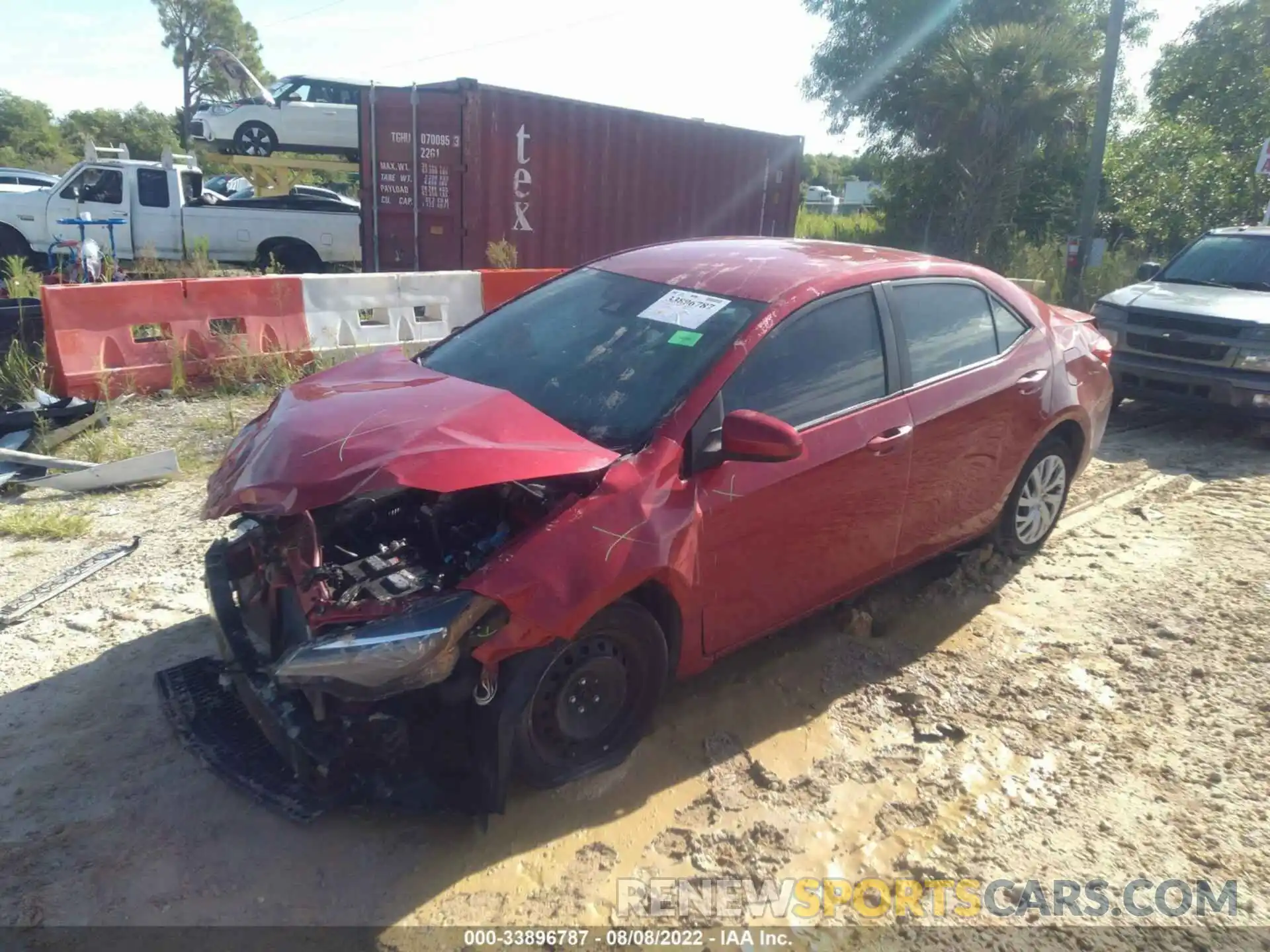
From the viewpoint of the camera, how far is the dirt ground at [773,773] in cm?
272

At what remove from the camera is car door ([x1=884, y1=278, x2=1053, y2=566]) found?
3939 millimetres

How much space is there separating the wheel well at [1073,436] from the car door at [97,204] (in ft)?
45.3

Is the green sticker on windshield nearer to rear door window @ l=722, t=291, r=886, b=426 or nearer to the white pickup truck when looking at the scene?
rear door window @ l=722, t=291, r=886, b=426

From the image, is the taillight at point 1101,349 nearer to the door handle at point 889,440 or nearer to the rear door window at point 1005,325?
the rear door window at point 1005,325

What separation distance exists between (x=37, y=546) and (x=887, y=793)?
4.40 metres

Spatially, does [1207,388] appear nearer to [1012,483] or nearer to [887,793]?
[1012,483]

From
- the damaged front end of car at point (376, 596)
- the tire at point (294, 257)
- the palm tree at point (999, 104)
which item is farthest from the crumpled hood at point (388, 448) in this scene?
the palm tree at point (999, 104)

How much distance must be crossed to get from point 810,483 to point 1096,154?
1400 centimetres

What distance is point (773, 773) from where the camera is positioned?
3250 millimetres

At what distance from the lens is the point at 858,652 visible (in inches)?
160

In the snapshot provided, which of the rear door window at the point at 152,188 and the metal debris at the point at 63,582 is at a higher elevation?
the rear door window at the point at 152,188

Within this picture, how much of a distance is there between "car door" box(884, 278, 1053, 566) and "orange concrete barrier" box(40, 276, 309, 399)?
5.56 m

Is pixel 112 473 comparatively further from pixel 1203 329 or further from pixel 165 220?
pixel 165 220

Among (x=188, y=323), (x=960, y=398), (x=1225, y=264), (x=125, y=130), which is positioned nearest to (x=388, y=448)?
(x=960, y=398)
